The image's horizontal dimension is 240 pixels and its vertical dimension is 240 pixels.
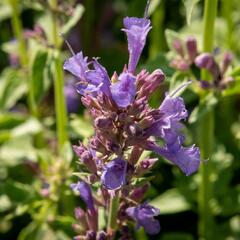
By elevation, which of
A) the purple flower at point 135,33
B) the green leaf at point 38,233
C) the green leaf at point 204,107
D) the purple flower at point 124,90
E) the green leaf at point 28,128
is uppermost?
the purple flower at point 135,33

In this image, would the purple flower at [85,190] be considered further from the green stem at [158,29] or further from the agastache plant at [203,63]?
the green stem at [158,29]

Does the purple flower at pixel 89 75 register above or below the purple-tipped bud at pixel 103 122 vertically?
above

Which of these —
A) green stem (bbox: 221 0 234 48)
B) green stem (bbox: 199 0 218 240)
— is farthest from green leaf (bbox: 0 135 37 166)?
green stem (bbox: 221 0 234 48)

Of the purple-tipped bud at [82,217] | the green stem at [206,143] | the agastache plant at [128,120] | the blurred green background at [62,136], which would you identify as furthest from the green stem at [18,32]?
the agastache plant at [128,120]

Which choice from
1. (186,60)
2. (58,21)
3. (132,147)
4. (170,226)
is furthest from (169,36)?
(170,226)

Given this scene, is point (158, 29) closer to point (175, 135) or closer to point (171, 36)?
point (171, 36)

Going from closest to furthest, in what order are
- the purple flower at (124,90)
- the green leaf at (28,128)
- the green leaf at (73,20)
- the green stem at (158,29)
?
the purple flower at (124,90) < the green leaf at (73,20) < the green leaf at (28,128) < the green stem at (158,29)

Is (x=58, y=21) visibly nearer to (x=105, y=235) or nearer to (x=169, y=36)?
(x=169, y=36)
